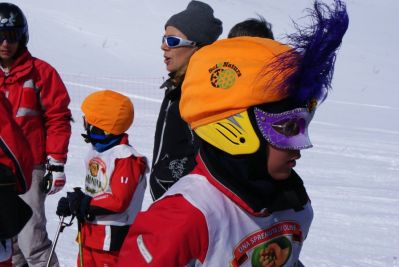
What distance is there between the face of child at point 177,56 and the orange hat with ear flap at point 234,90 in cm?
142

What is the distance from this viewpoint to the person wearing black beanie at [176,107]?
293 cm

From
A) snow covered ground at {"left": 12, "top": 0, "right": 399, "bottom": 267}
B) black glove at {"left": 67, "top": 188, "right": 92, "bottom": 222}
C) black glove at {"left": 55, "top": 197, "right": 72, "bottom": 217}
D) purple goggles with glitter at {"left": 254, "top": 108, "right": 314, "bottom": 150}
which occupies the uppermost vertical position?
purple goggles with glitter at {"left": 254, "top": 108, "right": 314, "bottom": 150}

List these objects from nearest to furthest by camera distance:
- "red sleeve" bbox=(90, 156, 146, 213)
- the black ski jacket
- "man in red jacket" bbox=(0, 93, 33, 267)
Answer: "man in red jacket" bbox=(0, 93, 33, 267)
the black ski jacket
"red sleeve" bbox=(90, 156, 146, 213)

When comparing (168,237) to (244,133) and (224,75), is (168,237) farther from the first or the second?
(224,75)

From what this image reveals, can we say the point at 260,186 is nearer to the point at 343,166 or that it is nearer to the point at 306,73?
the point at 306,73

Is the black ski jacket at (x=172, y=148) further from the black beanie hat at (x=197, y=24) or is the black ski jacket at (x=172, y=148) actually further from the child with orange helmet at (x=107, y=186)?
the child with orange helmet at (x=107, y=186)

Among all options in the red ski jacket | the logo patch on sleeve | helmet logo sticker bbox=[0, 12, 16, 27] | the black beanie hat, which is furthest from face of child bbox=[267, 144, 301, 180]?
helmet logo sticker bbox=[0, 12, 16, 27]

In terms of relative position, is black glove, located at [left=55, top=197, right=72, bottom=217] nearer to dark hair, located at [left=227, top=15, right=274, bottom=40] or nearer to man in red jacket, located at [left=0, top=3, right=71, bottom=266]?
man in red jacket, located at [left=0, top=3, right=71, bottom=266]

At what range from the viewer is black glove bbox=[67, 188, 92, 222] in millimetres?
3695

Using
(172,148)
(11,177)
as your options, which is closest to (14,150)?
(11,177)

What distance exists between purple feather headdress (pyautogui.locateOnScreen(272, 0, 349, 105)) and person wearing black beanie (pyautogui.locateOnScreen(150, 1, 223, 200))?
1193 mm

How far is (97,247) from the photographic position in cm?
376

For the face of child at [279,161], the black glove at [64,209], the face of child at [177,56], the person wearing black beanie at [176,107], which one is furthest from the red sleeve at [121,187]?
the face of child at [279,161]

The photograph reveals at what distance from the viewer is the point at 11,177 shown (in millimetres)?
2355
